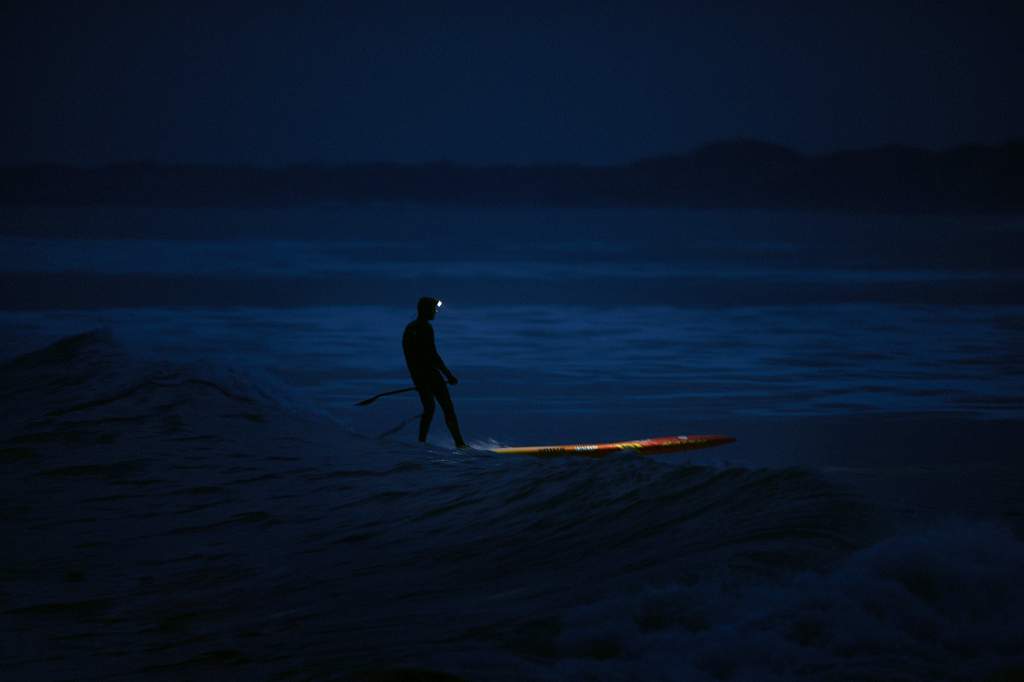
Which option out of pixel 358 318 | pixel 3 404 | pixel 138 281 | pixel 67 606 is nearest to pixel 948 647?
pixel 67 606

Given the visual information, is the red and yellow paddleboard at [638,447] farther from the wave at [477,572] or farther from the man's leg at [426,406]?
the wave at [477,572]

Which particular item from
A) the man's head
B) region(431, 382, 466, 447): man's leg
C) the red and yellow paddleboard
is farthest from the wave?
the man's head

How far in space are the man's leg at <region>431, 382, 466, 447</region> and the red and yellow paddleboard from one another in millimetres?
252

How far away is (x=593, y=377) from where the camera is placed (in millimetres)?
11820

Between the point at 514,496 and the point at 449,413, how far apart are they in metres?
2.37

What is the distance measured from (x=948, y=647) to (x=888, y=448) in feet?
16.8

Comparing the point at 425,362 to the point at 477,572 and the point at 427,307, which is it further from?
the point at 477,572

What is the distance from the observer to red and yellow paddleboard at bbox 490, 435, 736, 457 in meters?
8.01

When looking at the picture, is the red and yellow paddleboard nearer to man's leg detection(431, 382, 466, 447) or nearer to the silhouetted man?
man's leg detection(431, 382, 466, 447)

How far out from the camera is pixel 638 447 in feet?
27.9

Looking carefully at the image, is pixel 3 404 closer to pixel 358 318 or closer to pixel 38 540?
pixel 38 540

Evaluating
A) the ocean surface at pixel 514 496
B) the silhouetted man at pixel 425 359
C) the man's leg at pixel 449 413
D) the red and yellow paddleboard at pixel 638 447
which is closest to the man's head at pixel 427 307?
the silhouetted man at pixel 425 359

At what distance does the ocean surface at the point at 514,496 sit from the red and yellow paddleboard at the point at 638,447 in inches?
10.4

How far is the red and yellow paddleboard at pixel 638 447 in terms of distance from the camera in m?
8.01
